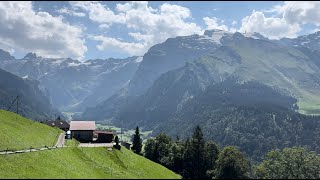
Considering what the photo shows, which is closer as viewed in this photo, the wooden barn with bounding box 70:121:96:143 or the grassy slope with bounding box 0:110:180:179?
the grassy slope with bounding box 0:110:180:179

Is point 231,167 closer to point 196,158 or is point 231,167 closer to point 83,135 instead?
point 196,158

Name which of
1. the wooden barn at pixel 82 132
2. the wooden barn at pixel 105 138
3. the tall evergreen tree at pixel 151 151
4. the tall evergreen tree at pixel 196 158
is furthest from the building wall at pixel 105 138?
the tall evergreen tree at pixel 196 158

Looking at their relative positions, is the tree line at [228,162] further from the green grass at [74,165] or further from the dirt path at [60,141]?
the dirt path at [60,141]

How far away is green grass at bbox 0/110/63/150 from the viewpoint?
9450cm

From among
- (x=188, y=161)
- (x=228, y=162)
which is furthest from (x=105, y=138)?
(x=228, y=162)

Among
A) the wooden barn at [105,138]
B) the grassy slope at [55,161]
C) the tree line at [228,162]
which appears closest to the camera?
the grassy slope at [55,161]

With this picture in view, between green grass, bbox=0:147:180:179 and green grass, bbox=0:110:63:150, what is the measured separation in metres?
8.85

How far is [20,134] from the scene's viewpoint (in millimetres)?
107250

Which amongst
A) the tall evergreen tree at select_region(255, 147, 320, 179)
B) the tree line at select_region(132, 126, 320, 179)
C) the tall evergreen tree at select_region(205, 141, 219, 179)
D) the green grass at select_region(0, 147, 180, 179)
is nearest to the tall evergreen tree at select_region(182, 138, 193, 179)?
the tree line at select_region(132, 126, 320, 179)

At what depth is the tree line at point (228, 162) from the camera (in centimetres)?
10975

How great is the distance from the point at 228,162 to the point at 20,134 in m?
55.8

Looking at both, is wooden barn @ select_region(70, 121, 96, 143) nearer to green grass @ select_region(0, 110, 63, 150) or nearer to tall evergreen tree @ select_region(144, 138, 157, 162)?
green grass @ select_region(0, 110, 63, 150)

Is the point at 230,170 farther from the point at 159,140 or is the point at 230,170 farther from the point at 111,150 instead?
the point at 159,140

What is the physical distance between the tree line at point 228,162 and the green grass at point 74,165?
64.2 ft
